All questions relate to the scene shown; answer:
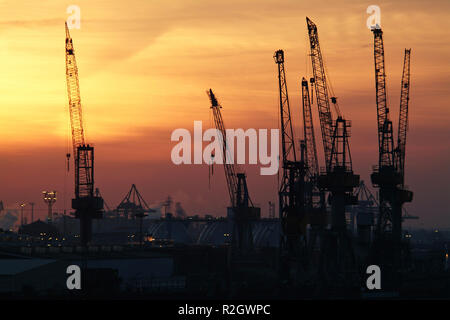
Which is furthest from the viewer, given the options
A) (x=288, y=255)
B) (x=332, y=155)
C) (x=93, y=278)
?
(x=332, y=155)

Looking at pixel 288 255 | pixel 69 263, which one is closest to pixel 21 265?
pixel 69 263

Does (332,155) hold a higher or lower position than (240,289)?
higher

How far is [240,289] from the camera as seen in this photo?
17262cm

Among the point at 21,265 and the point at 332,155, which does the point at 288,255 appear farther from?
the point at 21,265
